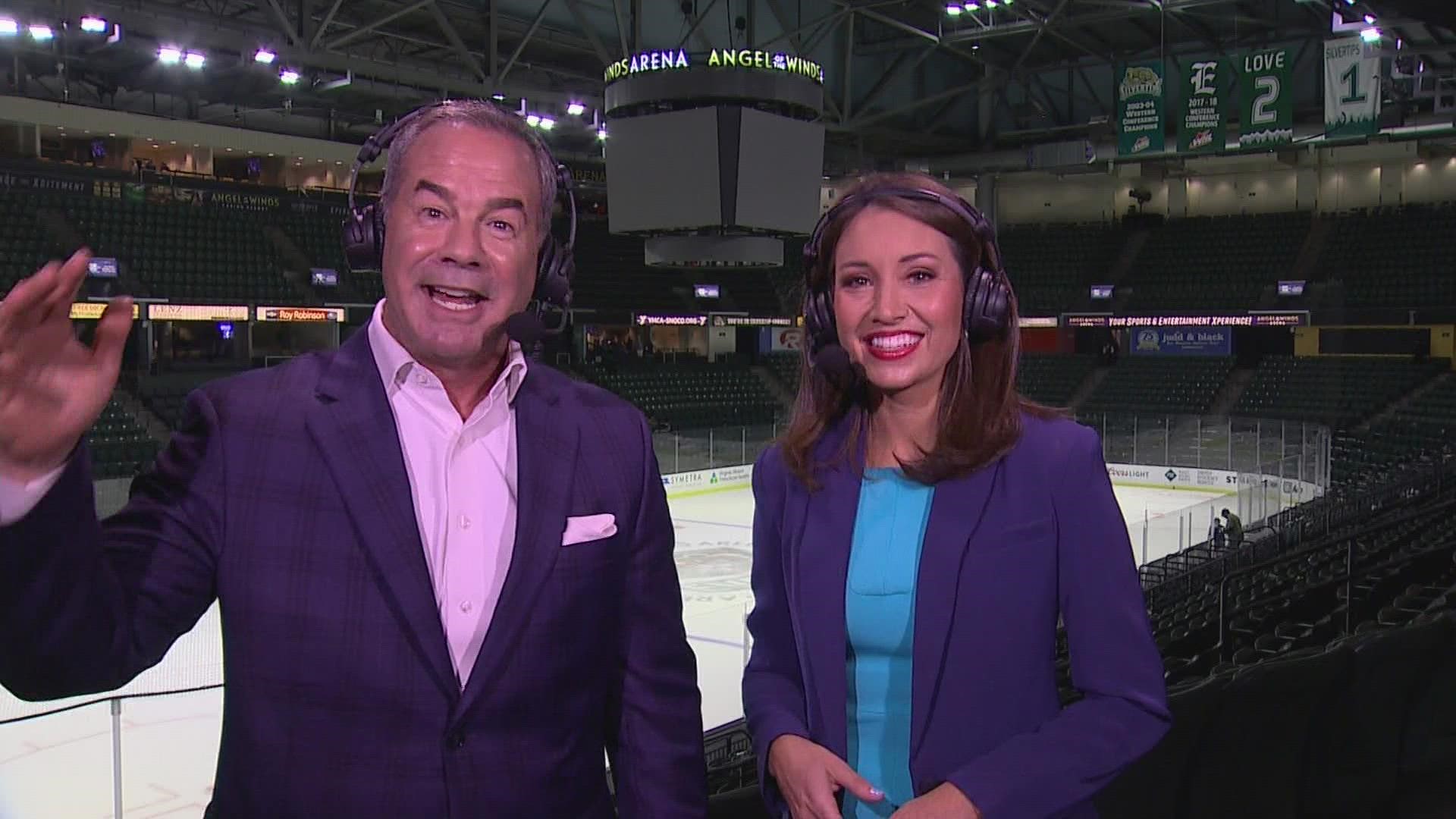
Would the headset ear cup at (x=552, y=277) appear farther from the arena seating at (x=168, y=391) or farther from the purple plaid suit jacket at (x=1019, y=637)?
the arena seating at (x=168, y=391)

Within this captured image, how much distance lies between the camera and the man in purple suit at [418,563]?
158 centimetres

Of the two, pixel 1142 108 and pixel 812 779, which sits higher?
pixel 1142 108

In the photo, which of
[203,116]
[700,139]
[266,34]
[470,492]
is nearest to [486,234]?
[470,492]

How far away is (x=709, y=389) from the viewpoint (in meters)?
29.2

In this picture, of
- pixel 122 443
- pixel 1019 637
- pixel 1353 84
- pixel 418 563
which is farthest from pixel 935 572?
pixel 1353 84

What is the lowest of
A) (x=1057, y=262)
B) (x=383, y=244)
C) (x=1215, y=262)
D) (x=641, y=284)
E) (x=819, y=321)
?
(x=819, y=321)

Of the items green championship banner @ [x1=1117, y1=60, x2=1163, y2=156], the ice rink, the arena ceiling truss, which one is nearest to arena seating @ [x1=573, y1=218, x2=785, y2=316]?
the arena ceiling truss

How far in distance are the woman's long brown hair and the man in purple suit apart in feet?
1.02

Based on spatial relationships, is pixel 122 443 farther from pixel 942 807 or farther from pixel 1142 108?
pixel 942 807

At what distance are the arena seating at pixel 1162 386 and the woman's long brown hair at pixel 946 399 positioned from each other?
25846 millimetres

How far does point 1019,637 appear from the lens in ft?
5.73

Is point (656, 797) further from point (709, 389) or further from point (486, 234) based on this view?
point (709, 389)

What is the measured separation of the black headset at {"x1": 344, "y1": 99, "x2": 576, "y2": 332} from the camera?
6.28ft

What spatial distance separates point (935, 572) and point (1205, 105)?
18.0 meters
